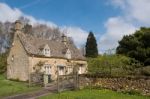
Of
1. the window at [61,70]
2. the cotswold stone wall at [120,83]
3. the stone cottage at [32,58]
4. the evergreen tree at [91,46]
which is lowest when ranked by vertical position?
the cotswold stone wall at [120,83]

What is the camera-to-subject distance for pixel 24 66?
43.5m

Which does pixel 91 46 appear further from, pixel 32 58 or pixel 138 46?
pixel 32 58

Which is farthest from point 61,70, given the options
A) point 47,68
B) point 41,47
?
point 41,47

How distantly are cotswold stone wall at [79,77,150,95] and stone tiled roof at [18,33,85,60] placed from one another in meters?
15.4

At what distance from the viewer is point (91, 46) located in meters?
78.2

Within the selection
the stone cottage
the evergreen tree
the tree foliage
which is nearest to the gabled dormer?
the stone cottage

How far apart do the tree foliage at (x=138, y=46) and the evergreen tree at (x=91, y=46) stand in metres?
21.4

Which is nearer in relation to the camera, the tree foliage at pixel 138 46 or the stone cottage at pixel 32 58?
the stone cottage at pixel 32 58

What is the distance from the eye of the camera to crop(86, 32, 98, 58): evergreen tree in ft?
253

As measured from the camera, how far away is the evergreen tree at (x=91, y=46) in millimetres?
77113

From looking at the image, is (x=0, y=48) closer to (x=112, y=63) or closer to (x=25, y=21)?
(x=25, y=21)

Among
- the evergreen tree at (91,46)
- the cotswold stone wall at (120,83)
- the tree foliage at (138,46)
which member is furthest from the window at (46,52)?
the evergreen tree at (91,46)

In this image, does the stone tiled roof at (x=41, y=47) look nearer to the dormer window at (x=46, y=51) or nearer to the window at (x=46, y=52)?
the dormer window at (x=46, y=51)

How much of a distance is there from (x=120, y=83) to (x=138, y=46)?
24482mm
